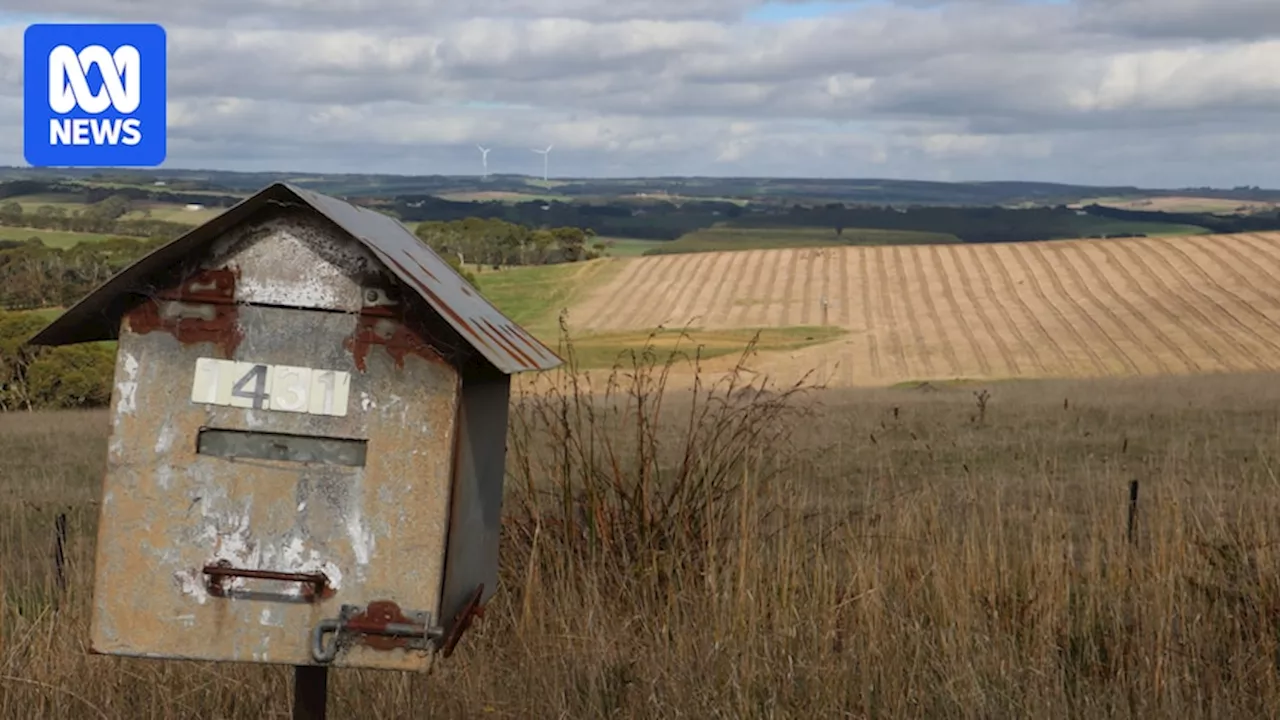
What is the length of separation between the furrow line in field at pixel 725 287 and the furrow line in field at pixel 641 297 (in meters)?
2.33

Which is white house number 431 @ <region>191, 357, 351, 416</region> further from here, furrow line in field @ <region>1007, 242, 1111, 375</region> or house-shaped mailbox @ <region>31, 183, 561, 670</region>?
furrow line in field @ <region>1007, 242, 1111, 375</region>

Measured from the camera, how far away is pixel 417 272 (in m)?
2.40

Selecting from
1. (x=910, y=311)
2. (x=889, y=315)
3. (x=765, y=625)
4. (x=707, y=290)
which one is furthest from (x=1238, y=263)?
(x=765, y=625)

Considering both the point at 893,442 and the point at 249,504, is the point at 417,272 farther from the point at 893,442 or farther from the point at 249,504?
the point at 893,442

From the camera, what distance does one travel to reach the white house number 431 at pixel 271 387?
2307 millimetres

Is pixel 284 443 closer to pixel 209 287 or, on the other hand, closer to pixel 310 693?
pixel 209 287

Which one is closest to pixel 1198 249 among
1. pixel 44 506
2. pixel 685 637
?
pixel 44 506

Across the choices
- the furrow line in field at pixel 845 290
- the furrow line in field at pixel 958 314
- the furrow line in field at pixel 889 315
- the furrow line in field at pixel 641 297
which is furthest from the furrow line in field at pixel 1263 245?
the furrow line in field at pixel 641 297

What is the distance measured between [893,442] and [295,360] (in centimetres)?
1289

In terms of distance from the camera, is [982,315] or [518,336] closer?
[518,336]

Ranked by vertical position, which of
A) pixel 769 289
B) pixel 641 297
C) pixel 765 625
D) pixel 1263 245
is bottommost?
pixel 641 297

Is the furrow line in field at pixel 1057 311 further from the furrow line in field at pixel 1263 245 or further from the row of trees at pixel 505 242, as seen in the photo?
the row of trees at pixel 505 242

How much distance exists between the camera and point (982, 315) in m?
51.2

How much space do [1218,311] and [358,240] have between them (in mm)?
49026
